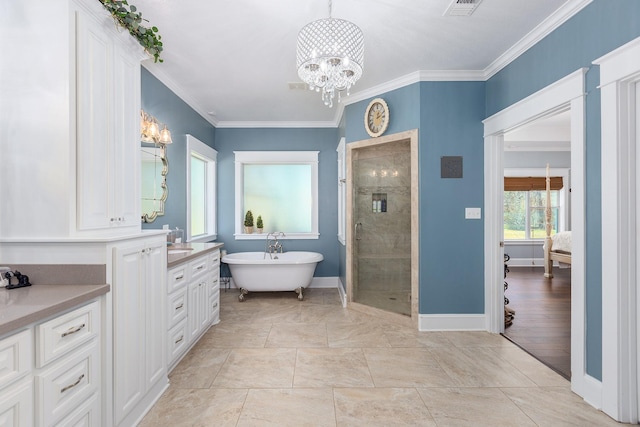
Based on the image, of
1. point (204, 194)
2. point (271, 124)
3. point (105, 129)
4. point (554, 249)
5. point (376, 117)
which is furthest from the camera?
point (554, 249)

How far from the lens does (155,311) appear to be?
7.25 feet

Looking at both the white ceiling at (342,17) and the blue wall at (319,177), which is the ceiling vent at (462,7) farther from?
the blue wall at (319,177)

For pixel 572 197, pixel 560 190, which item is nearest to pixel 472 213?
pixel 572 197

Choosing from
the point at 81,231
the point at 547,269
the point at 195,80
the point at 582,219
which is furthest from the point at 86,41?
the point at 547,269

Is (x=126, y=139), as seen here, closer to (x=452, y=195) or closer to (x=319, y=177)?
(x=452, y=195)

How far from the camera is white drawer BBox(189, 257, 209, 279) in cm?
304

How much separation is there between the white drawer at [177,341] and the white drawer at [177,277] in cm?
31

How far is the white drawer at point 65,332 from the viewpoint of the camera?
130 cm

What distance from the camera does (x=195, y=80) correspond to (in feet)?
12.1

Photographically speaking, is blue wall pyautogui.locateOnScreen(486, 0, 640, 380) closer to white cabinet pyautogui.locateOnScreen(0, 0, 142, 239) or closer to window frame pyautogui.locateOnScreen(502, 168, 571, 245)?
white cabinet pyautogui.locateOnScreen(0, 0, 142, 239)

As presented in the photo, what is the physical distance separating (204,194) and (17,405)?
4.30 metres

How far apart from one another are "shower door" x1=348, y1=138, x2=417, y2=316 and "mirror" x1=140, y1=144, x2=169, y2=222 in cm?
215

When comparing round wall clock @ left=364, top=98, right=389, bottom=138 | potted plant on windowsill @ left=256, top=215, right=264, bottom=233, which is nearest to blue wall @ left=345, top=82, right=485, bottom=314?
round wall clock @ left=364, top=98, right=389, bottom=138

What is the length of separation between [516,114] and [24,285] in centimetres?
361
